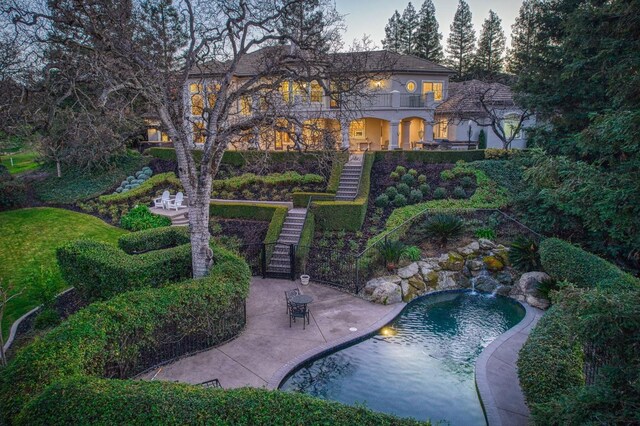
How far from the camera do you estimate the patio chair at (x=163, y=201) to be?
1977cm

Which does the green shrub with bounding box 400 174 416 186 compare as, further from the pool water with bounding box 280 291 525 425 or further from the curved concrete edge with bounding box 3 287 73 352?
the curved concrete edge with bounding box 3 287 73 352

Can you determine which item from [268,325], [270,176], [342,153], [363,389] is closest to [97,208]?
[270,176]

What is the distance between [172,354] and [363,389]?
4381 millimetres

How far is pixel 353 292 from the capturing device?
43.0ft

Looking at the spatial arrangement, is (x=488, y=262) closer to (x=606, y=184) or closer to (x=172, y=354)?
(x=606, y=184)

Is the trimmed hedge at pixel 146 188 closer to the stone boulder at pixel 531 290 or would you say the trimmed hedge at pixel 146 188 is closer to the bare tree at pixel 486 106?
the stone boulder at pixel 531 290

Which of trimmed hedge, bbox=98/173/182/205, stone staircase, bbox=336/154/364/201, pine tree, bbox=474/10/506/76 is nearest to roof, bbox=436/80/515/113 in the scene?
stone staircase, bbox=336/154/364/201

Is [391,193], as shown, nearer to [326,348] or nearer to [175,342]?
[326,348]

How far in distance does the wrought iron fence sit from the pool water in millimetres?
2248

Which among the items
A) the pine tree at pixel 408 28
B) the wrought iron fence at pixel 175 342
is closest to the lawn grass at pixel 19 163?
the wrought iron fence at pixel 175 342

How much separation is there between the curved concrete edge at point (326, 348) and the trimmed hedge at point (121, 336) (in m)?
2.05

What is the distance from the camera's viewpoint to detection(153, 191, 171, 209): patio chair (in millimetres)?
19766

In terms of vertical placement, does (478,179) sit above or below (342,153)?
below

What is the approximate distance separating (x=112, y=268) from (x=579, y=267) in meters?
12.7
